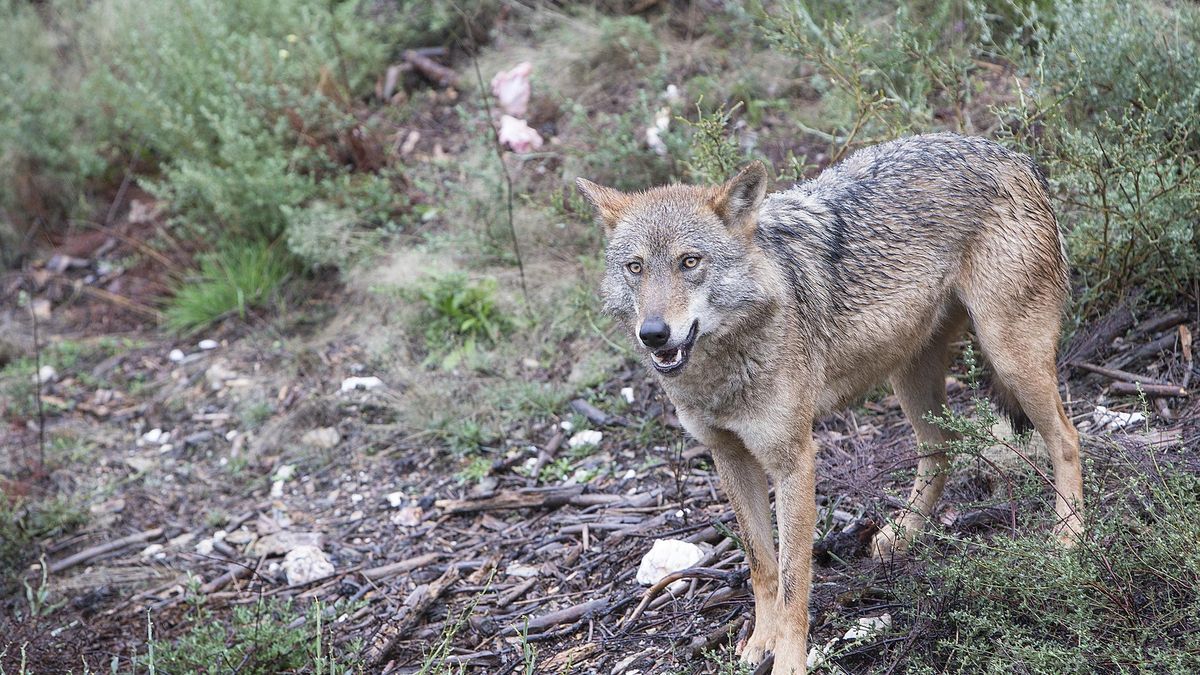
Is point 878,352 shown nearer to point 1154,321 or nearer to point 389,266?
point 1154,321

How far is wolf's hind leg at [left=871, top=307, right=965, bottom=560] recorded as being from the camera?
518 centimetres

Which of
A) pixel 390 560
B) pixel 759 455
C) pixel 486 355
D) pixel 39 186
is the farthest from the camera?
Answer: pixel 39 186

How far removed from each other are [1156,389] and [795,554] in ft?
7.87

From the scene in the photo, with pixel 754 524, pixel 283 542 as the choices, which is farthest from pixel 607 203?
pixel 283 542

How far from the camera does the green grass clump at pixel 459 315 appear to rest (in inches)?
313

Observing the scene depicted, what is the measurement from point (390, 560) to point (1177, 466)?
160 inches

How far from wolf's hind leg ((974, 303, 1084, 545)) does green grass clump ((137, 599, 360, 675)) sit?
3.22 metres

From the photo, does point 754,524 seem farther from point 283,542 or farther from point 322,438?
→ point 322,438

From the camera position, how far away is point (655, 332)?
13.3ft

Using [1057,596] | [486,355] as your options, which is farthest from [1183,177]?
[486,355]

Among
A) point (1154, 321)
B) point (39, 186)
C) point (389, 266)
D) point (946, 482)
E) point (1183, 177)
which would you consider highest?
point (1183, 177)

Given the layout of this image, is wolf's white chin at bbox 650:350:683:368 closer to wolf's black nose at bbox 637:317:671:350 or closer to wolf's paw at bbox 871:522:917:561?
wolf's black nose at bbox 637:317:671:350

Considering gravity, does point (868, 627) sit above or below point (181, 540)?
above

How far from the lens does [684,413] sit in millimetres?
4512
